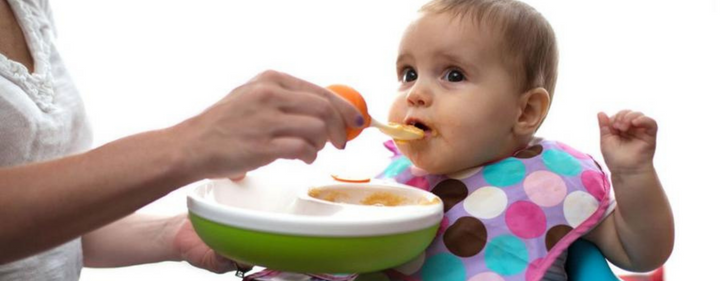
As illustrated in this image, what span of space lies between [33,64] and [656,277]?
4.60ft

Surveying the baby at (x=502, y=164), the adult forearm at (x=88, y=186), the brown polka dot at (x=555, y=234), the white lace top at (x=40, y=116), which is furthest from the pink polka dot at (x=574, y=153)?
the white lace top at (x=40, y=116)

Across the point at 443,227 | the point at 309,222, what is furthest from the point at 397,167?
the point at 309,222

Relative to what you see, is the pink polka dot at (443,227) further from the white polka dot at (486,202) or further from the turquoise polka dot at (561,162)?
the turquoise polka dot at (561,162)

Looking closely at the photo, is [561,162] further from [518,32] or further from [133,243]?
[133,243]

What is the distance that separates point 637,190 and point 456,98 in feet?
0.70

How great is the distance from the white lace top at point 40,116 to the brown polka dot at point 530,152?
54cm

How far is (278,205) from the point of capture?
876mm

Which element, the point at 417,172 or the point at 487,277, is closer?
the point at 487,277

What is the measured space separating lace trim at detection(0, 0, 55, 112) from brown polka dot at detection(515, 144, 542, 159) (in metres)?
0.55

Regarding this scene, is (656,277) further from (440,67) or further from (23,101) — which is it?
(23,101)

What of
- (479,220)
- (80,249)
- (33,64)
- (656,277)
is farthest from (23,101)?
(656,277)

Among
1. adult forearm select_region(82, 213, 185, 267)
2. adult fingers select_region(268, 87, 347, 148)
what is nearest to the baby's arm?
adult fingers select_region(268, 87, 347, 148)

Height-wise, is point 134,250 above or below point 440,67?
below

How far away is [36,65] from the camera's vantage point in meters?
0.87
